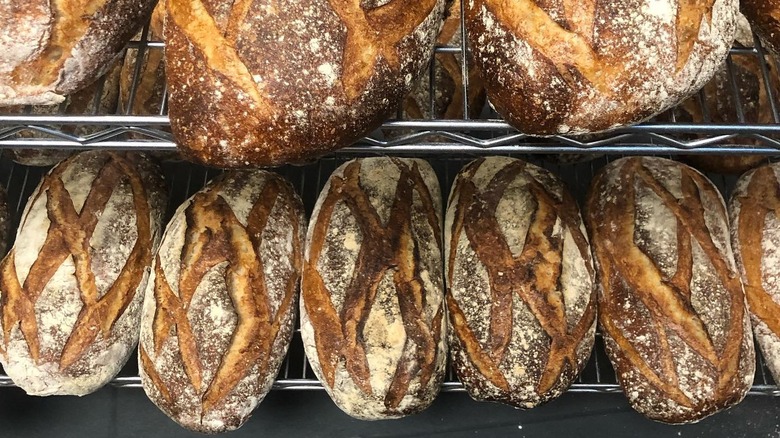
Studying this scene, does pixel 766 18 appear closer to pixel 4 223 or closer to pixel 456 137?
pixel 456 137

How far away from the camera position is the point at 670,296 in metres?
1.14

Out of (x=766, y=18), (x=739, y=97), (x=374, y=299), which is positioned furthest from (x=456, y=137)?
(x=739, y=97)

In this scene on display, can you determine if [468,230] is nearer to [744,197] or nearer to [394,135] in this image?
[394,135]

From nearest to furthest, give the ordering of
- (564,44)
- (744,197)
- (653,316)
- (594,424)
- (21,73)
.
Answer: (564,44) < (21,73) < (653,316) < (744,197) < (594,424)

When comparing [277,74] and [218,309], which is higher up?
[277,74]

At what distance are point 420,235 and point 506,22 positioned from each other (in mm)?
523

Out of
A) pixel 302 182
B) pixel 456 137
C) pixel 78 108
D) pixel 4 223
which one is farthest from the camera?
pixel 302 182

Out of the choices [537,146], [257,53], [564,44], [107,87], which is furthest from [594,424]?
[107,87]

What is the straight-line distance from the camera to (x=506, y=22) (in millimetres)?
796

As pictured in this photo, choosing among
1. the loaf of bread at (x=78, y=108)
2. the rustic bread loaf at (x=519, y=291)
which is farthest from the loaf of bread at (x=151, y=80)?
the rustic bread loaf at (x=519, y=291)

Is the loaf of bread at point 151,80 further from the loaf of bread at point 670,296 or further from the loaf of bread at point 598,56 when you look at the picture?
the loaf of bread at point 670,296

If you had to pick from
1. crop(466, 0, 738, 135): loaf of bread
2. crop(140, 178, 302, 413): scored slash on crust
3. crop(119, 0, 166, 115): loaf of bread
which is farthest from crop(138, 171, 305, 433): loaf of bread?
crop(466, 0, 738, 135): loaf of bread

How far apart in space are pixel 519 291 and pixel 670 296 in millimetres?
286

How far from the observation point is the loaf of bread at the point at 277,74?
0.78m
